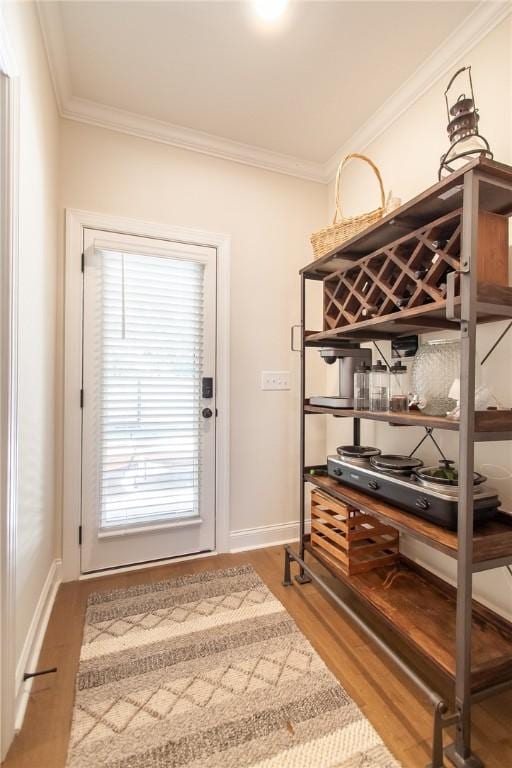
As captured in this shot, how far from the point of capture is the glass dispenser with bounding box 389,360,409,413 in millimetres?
1479

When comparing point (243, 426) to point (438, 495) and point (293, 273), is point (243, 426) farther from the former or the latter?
point (438, 495)

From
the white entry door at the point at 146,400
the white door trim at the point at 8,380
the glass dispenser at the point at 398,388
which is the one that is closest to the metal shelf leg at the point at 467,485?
the glass dispenser at the point at 398,388

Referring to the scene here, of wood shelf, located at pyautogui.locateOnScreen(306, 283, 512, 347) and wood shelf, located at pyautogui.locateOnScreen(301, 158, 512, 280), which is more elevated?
wood shelf, located at pyautogui.locateOnScreen(301, 158, 512, 280)

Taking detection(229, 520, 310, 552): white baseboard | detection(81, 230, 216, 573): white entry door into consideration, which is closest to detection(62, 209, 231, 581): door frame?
detection(81, 230, 216, 573): white entry door

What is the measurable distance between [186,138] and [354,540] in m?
2.48

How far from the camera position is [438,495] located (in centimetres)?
121

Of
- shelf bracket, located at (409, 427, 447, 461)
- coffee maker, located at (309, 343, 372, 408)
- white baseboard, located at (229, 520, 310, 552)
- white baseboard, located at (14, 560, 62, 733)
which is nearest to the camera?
white baseboard, located at (14, 560, 62, 733)

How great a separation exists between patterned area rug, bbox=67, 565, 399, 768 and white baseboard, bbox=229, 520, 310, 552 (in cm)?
53

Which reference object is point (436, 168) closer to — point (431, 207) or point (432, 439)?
point (431, 207)

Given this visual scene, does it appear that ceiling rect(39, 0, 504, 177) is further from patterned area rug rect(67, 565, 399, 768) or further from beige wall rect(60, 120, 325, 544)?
patterned area rug rect(67, 565, 399, 768)

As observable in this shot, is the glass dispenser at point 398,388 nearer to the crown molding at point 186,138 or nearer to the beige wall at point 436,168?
the beige wall at point 436,168

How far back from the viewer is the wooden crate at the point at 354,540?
170 centimetres

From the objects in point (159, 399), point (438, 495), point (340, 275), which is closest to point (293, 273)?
point (340, 275)

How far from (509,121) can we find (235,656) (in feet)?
7.86
